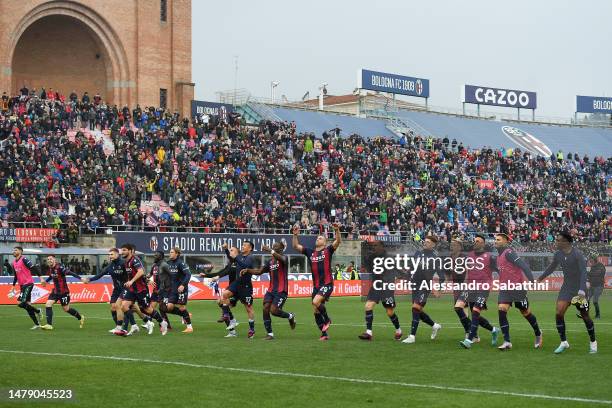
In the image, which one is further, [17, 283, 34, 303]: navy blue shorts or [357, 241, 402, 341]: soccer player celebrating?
[17, 283, 34, 303]: navy blue shorts

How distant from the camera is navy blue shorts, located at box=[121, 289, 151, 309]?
78.8 ft

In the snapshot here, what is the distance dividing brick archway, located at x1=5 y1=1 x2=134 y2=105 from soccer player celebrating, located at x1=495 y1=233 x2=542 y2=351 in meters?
48.9

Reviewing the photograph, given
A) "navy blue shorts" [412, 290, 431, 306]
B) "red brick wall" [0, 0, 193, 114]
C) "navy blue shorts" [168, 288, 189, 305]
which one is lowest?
"navy blue shorts" [168, 288, 189, 305]

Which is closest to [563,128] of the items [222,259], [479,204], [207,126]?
[479,204]

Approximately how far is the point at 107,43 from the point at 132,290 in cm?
4548

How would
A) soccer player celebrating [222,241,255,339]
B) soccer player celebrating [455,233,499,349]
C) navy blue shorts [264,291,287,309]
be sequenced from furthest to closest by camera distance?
soccer player celebrating [222,241,255,339] → navy blue shorts [264,291,287,309] → soccer player celebrating [455,233,499,349]

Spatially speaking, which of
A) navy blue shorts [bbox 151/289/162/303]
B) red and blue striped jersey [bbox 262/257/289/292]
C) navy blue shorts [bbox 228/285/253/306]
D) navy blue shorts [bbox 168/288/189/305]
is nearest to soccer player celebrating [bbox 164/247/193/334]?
navy blue shorts [bbox 168/288/189/305]

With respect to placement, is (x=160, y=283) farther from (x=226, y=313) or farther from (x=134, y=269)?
(x=226, y=313)

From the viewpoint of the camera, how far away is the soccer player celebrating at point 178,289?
25391 millimetres

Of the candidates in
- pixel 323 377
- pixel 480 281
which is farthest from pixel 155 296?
pixel 323 377

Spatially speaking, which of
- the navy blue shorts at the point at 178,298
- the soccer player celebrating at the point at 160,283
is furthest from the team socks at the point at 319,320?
the soccer player celebrating at the point at 160,283

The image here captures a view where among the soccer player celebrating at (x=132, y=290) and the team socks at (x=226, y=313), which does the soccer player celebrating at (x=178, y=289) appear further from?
the team socks at (x=226, y=313)

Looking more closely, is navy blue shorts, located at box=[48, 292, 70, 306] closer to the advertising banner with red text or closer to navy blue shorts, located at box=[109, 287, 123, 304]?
navy blue shorts, located at box=[109, 287, 123, 304]

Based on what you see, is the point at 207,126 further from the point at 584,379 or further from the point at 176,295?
the point at 584,379
